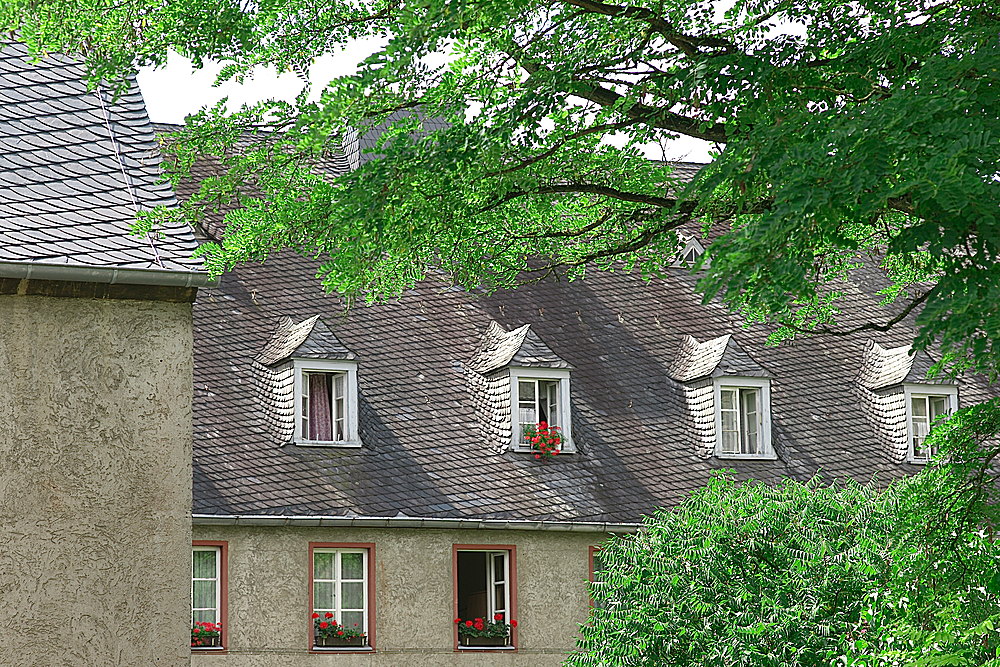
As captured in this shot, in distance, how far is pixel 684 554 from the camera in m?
14.3

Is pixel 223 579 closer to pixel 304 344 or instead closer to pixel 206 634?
pixel 206 634

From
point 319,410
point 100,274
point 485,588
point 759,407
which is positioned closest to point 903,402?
point 759,407

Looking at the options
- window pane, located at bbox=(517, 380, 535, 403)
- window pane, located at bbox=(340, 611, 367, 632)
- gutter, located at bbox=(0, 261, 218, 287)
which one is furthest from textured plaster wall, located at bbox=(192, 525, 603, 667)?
gutter, located at bbox=(0, 261, 218, 287)

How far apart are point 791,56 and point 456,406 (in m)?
15.3

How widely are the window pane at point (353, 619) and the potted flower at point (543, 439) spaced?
3737 millimetres

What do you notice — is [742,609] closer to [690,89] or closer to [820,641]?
[820,641]

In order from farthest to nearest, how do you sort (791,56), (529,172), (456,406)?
(456,406) → (529,172) → (791,56)

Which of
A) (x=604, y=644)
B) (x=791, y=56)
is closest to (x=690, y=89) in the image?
(x=791, y=56)

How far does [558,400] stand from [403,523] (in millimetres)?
3820

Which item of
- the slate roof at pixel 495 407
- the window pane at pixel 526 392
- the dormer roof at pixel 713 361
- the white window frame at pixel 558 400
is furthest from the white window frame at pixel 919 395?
the window pane at pixel 526 392

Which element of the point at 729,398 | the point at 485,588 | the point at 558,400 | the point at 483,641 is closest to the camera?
the point at 483,641

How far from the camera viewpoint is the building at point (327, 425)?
9.93 m

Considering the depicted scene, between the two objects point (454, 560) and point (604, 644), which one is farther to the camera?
point (454, 560)

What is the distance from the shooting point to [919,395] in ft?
80.4
